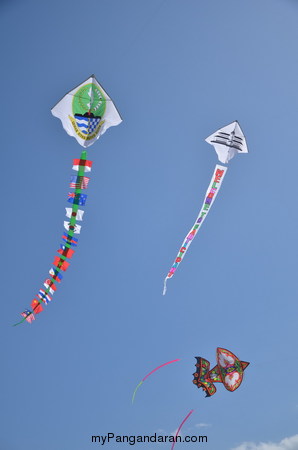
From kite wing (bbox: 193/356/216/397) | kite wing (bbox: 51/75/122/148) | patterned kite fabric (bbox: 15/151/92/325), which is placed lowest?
kite wing (bbox: 193/356/216/397)

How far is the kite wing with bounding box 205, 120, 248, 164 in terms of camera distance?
1238cm

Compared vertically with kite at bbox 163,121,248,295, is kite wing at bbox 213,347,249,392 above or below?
below

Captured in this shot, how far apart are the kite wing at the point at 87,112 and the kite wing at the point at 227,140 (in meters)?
3.50

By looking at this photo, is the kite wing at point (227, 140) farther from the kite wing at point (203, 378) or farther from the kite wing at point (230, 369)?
the kite wing at point (203, 378)

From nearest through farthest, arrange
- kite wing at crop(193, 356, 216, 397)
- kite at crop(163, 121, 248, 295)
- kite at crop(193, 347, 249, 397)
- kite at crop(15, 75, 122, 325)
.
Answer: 1. kite at crop(15, 75, 122, 325)
2. kite at crop(163, 121, 248, 295)
3. kite at crop(193, 347, 249, 397)
4. kite wing at crop(193, 356, 216, 397)

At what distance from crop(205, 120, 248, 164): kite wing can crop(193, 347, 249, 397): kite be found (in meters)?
7.63

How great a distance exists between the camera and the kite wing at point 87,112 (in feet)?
35.2

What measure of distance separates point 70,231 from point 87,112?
3565mm

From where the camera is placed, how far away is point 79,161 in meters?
10.7

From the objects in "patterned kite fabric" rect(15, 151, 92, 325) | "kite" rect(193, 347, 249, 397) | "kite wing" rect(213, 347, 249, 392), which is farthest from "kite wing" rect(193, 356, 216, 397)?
"patterned kite fabric" rect(15, 151, 92, 325)

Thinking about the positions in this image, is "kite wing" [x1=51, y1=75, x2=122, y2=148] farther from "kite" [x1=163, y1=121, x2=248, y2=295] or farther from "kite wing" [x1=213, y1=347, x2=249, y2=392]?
"kite wing" [x1=213, y1=347, x2=249, y2=392]

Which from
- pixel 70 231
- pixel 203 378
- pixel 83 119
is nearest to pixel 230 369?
pixel 203 378

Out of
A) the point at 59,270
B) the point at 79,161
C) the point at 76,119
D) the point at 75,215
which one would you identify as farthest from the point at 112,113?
the point at 59,270

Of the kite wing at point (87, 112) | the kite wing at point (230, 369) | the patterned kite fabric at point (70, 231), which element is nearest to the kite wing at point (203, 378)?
the kite wing at point (230, 369)
